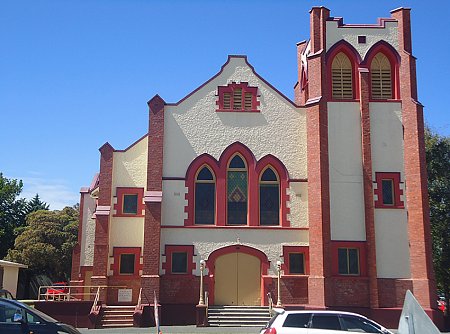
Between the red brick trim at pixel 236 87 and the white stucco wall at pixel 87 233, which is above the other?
the red brick trim at pixel 236 87

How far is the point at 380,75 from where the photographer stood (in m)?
27.7

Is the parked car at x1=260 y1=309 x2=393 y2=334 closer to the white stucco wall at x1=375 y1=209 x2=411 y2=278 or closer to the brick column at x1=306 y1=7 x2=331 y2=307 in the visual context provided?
the brick column at x1=306 y1=7 x2=331 y2=307

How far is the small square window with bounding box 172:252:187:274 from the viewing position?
26.2 m

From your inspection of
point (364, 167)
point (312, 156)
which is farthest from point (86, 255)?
point (364, 167)

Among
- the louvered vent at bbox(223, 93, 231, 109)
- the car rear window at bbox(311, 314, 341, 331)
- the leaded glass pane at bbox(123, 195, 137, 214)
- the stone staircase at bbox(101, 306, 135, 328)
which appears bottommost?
the stone staircase at bbox(101, 306, 135, 328)

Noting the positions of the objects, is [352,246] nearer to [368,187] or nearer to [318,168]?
[368,187]

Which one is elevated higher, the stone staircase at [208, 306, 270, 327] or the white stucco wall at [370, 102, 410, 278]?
the white stucco wall at [370, 102, 410, 278]

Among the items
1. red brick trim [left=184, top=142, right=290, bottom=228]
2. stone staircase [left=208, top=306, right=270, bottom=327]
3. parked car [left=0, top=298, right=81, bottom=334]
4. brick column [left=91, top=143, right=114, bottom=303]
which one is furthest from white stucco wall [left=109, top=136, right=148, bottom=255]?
parked car [left=0, top=298, right=81, bottom=334]

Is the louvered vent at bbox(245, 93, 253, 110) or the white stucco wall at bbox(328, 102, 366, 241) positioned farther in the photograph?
the louvered vent at bbox(245, 93, 253, 110)

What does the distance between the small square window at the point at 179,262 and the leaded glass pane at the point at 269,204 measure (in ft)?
13.1

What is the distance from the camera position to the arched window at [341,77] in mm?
27469

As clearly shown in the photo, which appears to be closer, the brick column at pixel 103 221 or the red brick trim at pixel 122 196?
the brick column at pixel 103 221

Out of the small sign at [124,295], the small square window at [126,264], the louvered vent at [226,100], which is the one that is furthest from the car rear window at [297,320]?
the louvered vent at [226,100]

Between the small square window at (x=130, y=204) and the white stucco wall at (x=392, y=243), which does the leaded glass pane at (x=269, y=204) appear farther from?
the small square window at (x=130, y=204)
